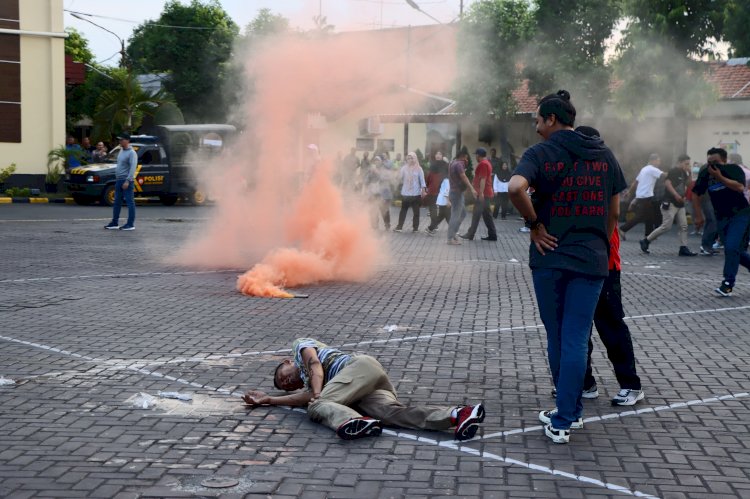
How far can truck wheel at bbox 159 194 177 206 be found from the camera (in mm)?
28766

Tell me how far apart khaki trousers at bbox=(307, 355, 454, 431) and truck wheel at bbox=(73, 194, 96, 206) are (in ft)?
76.8

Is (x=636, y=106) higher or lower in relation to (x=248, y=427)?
higher

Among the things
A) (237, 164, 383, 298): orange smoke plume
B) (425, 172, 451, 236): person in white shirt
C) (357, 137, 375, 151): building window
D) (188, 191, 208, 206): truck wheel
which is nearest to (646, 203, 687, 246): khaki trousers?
(425, 172, 451, 236): person in white shirt

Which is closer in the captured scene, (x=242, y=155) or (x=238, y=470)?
(x=238, y=470)

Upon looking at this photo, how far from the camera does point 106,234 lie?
59.5ft

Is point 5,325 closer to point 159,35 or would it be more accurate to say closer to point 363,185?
point 363,185

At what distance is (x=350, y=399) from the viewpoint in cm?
537

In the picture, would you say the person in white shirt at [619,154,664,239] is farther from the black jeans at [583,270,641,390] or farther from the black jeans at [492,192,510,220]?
the black jeans at [583,270,641,390]

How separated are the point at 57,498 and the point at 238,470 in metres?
0.86

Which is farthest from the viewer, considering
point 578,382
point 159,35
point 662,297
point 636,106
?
point 159,35

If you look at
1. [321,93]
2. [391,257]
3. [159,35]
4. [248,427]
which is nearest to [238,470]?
[248,427]

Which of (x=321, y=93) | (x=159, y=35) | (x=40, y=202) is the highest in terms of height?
(x=159, y=35)

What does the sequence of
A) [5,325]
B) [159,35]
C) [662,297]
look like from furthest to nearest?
[159,35], [662,297], [5,325]

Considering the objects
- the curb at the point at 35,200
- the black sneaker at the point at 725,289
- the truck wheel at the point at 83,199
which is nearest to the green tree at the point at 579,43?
the truck wheel at the point at 83,199
